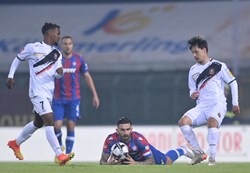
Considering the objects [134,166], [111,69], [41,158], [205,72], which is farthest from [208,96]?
[111,69]

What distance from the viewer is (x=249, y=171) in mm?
12602

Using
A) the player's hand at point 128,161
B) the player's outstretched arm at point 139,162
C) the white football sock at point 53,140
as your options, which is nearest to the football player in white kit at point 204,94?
the player's outstretched arm at point 139,162

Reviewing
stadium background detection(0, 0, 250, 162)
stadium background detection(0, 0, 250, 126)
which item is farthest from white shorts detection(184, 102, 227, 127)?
stadium background detection(0, 0, 250, 126)

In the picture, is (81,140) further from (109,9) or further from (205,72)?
(109,9)

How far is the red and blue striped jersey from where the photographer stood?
17.5 meters

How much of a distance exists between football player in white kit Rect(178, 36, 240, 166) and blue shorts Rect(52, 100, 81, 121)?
3433mm

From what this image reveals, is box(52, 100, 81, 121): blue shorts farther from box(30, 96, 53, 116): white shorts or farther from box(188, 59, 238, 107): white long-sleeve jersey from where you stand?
box(188, 59, 238, 107): white long-sleeve jersey

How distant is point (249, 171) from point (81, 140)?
10516 millimetres

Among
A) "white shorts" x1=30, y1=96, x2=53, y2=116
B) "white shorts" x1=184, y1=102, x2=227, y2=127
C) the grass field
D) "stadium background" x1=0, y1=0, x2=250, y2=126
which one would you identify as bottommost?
the grass field

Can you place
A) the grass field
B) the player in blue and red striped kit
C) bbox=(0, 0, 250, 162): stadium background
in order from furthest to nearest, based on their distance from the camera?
bbox=(0, 0, 250, 162): stadium background → the player in blue and red striped kit → the grass field

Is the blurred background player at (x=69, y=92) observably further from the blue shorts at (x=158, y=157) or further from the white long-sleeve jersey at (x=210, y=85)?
the white long-sleeve jersey at (x=210, y=85)

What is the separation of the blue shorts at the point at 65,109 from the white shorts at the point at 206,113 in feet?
11.4

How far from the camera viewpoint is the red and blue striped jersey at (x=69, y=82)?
57.4 feet

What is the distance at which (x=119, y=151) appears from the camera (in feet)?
46.4
